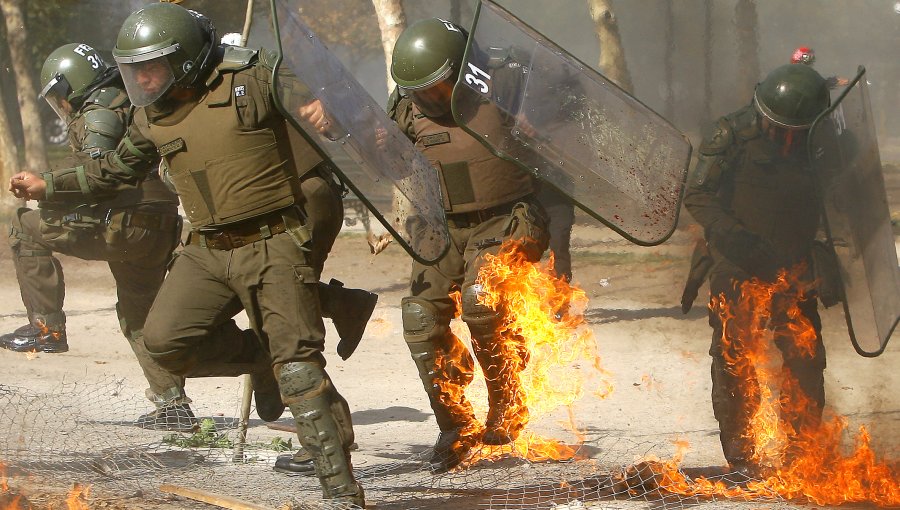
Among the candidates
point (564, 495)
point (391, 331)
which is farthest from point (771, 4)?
point (564, 495)

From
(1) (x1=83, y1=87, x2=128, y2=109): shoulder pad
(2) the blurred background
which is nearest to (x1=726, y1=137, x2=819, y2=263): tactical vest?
(2) the blurred background

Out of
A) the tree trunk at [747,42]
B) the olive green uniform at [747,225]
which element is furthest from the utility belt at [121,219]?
the tree trunk at [747,42]

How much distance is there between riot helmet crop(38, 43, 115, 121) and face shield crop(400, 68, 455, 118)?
2054mm

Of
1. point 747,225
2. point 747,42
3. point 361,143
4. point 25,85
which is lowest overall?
point 25,85

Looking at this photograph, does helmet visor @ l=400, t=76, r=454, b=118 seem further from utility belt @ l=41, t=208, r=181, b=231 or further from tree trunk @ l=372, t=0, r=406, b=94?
tree trunk @ l=372, t=0, r=406, b=94

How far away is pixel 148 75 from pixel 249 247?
72 centimetres

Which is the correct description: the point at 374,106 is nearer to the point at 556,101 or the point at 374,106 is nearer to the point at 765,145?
the point at 556,101

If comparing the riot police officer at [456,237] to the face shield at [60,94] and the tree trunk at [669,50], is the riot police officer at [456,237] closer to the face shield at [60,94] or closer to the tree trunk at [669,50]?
the face shield at [60,94]

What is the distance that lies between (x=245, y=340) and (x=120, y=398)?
2.40 meters

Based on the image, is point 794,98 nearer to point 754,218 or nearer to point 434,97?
point 754,218

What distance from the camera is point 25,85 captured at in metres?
16.6

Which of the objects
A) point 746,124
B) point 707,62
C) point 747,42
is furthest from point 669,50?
point 746,124

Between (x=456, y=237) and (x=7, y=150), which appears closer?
(x=456, y=237)

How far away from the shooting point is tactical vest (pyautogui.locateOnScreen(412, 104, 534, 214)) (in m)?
A: 5.09
